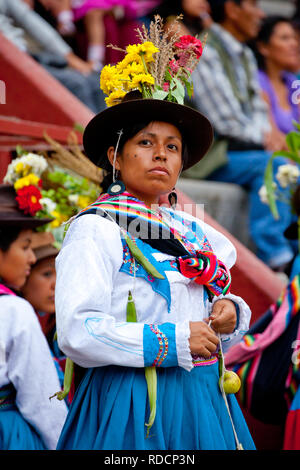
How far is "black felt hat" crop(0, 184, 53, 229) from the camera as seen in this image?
11.4 ft

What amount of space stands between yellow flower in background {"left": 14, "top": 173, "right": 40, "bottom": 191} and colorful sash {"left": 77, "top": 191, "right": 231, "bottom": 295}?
1230mm

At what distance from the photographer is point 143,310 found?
2.37 m

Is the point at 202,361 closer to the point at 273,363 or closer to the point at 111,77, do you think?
the point at 111,77

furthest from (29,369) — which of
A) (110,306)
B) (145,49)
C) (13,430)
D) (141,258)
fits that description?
(145,49)

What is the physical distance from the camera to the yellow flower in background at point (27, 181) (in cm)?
364

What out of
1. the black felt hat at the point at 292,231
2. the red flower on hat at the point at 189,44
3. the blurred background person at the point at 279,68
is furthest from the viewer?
the blurred background person at the point at 279,68

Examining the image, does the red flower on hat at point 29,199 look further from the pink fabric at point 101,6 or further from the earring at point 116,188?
the pink fabric at point 101,6

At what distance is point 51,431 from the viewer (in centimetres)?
302

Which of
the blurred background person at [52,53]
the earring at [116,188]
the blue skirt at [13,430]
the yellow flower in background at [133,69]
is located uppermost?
the blurred background person at [52,53]

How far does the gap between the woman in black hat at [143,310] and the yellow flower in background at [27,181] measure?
3.47ft

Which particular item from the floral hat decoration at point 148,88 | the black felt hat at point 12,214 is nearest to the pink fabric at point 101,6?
the black felt hat at point 12,214

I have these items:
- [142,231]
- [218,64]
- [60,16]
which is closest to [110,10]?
[60,16]

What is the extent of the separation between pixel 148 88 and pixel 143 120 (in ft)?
0.42

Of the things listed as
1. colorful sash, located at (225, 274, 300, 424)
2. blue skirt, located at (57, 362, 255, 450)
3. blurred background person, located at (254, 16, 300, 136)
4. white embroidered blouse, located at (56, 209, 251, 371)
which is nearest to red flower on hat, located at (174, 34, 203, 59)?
white embroidered blouse, located at (56, 209, 251, 371)
